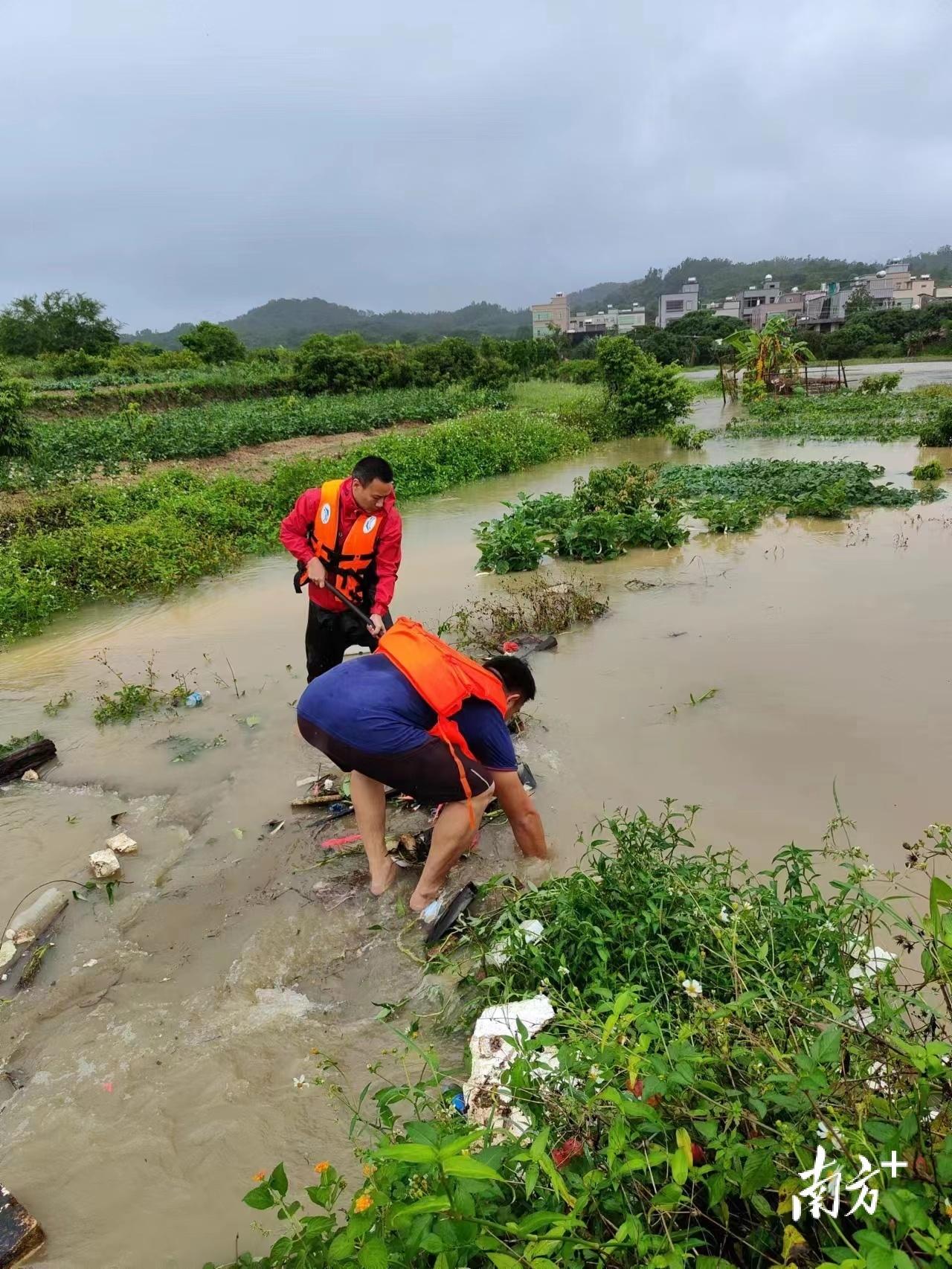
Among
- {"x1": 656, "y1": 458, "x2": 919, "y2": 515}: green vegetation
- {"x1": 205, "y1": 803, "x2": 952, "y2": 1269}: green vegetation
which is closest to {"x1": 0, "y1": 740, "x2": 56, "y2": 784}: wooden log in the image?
{"x1": 205, "y1": 803, "x2": 952, "y2": 1269}: green vegetation

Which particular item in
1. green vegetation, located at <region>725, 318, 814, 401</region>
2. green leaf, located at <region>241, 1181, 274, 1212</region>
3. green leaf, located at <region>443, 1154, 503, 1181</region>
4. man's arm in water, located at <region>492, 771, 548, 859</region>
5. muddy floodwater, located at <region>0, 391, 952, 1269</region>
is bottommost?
muddy floodwater, located at <region>0, 391, 952, 1269</region>

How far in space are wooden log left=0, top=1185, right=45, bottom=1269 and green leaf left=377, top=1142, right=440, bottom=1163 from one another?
165cm

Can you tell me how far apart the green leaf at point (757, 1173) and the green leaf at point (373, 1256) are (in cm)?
59

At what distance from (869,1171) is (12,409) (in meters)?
14.2

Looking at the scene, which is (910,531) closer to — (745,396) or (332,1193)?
(332,1193)

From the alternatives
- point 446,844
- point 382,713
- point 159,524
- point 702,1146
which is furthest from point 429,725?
point 159,524

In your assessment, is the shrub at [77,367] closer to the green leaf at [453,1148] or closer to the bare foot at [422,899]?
the bare foot at [422,899]

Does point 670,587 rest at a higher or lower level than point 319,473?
lower

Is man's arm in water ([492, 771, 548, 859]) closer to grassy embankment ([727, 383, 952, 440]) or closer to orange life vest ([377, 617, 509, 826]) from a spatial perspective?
orange life vest ([377, 617, 509, 826])

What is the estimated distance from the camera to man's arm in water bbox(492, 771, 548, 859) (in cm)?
292

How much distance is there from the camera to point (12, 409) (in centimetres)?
1171

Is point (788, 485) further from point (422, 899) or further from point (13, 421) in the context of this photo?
point (13, 421)

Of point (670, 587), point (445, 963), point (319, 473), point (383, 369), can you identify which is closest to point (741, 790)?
point (445, 963)

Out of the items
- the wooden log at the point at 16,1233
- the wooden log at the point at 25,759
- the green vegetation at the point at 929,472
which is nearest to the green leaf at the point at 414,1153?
the wooden log at the point at 16,1233
